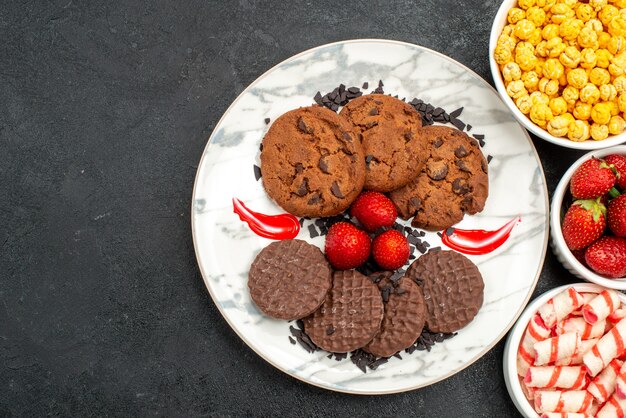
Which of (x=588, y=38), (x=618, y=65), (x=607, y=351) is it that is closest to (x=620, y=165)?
(x=618, y=65)

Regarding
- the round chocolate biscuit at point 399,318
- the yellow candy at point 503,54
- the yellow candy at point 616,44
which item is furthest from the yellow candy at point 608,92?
the round chocolate biscuit at point 399,318

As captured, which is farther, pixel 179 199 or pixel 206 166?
pixel 179 199

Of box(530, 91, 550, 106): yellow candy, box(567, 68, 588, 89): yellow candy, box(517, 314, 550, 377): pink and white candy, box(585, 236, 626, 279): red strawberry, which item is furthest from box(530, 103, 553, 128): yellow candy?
box(517, 314, 550, 377): pink and white candy

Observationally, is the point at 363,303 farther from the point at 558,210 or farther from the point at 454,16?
the point at 454,16

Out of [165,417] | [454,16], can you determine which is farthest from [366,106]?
[165,417]

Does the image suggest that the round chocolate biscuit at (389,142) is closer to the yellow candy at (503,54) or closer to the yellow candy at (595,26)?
the yellow candy at (503,54)

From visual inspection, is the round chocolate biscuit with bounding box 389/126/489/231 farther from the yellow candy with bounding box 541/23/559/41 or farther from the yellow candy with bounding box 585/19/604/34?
the yellow candy with bounding box 585/19/604/34

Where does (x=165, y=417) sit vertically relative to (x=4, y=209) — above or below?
below
